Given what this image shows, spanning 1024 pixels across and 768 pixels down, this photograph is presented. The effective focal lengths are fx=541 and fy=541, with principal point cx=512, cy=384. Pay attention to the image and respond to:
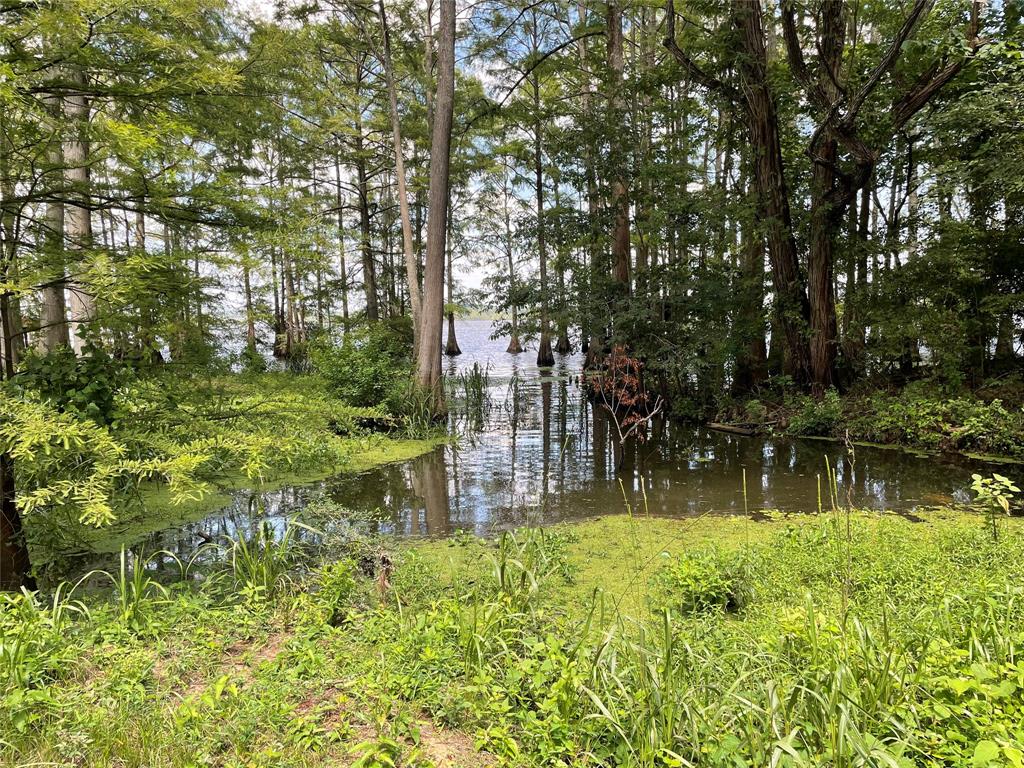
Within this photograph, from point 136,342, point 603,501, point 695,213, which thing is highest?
point 695,213

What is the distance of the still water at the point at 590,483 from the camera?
16.0ft

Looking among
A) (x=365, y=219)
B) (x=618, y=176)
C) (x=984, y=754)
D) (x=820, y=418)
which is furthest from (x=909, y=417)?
(x=365, y=219)

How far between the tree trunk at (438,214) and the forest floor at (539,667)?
5507 mm

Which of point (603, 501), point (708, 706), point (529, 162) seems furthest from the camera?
point (529, 162)

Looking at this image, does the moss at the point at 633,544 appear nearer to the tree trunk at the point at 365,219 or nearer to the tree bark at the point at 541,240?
the tree bark at the point at 541,240

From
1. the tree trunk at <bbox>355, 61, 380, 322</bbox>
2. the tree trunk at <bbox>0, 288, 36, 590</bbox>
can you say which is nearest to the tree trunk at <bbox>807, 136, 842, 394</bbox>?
the tree trunk at <bbox>0, 288, 36, 590</bbox>

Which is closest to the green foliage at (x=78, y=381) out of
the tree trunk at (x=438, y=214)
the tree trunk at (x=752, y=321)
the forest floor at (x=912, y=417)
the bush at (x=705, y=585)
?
the bush at (x=705, y=585)

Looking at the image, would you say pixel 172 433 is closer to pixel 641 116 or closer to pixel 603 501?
pixel 603 501

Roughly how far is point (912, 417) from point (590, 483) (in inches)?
172

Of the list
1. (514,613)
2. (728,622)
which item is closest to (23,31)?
(514,613)

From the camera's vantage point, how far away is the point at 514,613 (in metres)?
2.56

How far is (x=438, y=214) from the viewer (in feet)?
27.1

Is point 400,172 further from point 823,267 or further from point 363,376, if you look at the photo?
point 823,267

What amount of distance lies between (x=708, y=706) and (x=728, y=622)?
3.39 ft
